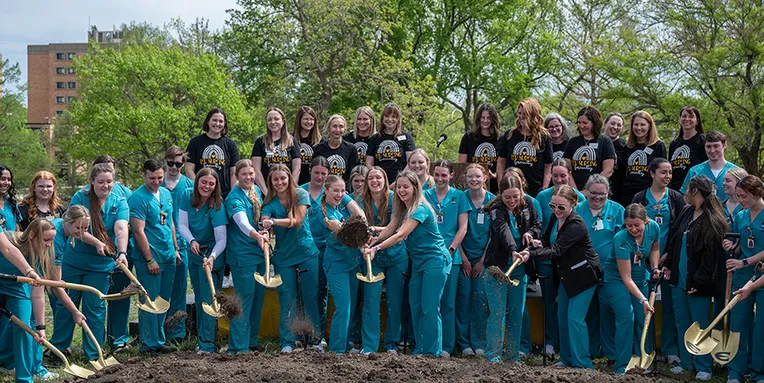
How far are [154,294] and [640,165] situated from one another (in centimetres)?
526

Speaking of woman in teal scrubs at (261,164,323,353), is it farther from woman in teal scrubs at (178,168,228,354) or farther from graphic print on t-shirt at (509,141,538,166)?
graphic print on t-shirt at (509,141,538,166)

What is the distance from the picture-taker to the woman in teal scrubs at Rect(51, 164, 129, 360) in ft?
22.1

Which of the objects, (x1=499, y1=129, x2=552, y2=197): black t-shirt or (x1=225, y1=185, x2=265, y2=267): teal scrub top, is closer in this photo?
(x1=225, y1=185, x2=265, y2=267): teal scrub top

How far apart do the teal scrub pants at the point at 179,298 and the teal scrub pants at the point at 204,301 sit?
0.29 m

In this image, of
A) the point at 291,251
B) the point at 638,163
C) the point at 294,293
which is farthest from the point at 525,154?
the point at 294,293

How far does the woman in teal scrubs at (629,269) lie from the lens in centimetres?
625

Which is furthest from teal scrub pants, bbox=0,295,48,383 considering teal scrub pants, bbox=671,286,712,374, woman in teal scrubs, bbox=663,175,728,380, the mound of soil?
teal scrub pants, bbox=671,286,712,374

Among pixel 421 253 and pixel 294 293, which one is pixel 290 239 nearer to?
pixel 294 293

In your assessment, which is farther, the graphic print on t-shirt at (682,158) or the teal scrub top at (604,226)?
the graphic print on t-shirt at (682,158)

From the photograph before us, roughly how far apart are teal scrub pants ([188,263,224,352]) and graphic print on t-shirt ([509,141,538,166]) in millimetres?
3403

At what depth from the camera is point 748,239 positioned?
614 cm

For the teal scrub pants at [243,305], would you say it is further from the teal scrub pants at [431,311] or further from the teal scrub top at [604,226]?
the teal scrub top at [604,226]

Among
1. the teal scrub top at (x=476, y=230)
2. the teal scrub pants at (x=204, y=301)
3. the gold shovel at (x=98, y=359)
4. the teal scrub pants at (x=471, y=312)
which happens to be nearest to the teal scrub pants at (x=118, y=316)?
the teal scrub pants at (x=204, y=301)

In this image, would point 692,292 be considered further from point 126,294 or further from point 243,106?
point 243,106
